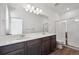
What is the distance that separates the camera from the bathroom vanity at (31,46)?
137 centimetres

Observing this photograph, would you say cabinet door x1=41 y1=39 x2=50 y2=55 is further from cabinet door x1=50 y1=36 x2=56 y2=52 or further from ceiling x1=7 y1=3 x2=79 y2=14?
ceiling x1=7 y1=3 x2=79 y2=14

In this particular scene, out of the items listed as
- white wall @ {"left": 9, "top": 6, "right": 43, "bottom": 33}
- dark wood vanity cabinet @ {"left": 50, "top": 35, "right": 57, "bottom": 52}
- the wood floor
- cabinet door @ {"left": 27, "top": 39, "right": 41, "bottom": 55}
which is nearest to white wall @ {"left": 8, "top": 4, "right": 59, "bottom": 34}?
white wall @ {"left": 9, "top": 6, "right": 43, "bottom": 33}

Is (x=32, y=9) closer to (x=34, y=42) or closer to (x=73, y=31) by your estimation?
(x=34, y=42)

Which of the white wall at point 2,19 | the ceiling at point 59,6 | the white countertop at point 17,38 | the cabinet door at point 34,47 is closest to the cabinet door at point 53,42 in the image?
the white countertop at point 17,38

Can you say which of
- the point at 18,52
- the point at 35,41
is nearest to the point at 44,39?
the point at 35,41

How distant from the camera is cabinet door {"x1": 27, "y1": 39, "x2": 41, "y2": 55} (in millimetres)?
1603

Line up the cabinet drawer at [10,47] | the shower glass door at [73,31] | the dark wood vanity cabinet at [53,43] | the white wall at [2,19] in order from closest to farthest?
the cabinet drawer at [10,47] → the white wall at [2,19] → the shower glass door at [73,31] → the dark wood vanity cabinet at [53,43]

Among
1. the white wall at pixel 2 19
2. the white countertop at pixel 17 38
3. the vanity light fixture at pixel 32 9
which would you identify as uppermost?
the vanity light fixture at pixel 32 9

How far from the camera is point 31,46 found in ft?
5.34

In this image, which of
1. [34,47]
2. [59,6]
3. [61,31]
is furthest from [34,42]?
[59,6]

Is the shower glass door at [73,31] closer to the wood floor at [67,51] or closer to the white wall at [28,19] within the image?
the wood floor at [67,51]

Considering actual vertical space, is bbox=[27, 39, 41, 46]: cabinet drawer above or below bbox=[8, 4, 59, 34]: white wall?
below

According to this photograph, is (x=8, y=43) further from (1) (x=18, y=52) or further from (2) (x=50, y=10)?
(2) (x=50, y=10)
